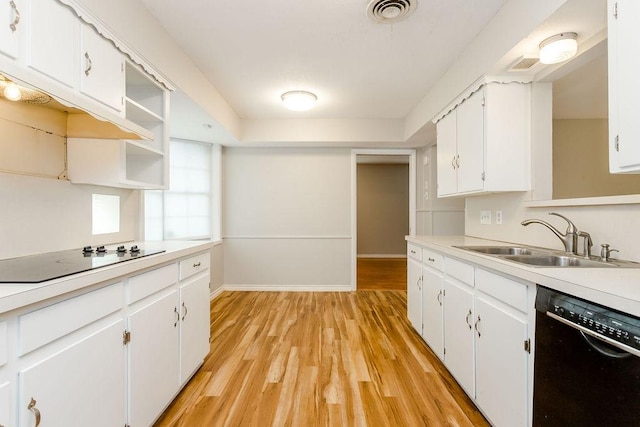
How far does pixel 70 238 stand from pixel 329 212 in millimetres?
3217

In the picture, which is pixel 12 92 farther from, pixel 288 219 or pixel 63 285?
pixel 288 219

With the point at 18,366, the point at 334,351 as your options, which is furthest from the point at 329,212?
the point at 18,366

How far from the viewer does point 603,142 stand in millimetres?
3162

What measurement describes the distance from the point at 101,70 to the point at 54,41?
0.93 feet

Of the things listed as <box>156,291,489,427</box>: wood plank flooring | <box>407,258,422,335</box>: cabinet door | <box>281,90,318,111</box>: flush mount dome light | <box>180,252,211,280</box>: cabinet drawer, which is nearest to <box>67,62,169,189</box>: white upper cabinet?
<box>180,252,211,280</box>: cabinet drawer

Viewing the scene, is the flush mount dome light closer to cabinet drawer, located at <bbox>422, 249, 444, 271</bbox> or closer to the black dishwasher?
cabinet drawer, located at <bbox>422, 249, 444, 271</bbox>

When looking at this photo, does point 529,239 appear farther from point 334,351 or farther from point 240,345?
point 240,345

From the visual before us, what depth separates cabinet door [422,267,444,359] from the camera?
2.25 m

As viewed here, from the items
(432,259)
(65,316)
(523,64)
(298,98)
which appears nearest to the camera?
(65,316)

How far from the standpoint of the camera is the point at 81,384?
1088 millimetres

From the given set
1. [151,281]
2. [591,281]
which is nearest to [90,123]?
[151,281]

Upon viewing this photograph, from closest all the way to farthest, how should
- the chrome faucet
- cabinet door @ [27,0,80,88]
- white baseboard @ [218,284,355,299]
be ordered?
cabinet door @ [27,0,80,88] → the chrome faucet → white baseboard @ [218,284,355,299]

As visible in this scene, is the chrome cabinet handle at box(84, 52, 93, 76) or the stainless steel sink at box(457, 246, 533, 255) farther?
the stainless steel sink at box(457, 246, 533, 255)

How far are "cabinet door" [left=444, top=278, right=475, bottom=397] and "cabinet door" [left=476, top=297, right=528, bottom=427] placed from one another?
9cm
